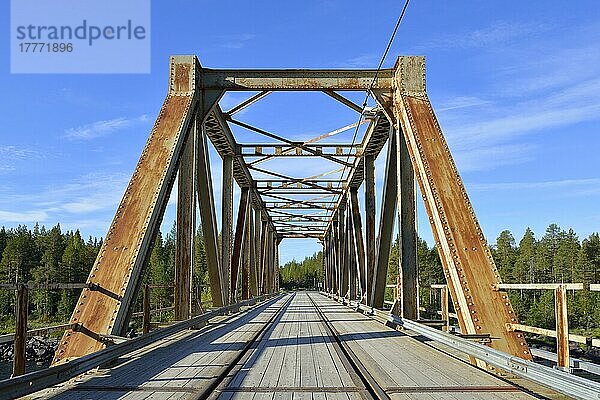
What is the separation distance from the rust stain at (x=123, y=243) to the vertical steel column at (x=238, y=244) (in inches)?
410

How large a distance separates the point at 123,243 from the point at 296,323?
721 cm

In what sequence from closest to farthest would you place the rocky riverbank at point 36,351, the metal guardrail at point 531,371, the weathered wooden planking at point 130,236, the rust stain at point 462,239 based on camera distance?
1. the metal guardrail at point 531,371
2. the weathered wooden planking at point 130,236
3. the rust stain at point 462,239
4. the rocky riverbank at point 36,351

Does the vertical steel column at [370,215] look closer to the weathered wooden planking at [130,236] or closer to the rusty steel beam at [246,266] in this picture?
the rusty steel beam at [246,266]

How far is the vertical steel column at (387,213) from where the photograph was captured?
14109 millimetres

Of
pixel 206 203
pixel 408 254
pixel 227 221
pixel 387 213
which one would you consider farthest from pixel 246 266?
pixel 408 254

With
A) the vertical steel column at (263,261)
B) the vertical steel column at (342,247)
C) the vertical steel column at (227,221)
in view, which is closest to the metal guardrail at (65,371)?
the vertical steel column at (227,221)

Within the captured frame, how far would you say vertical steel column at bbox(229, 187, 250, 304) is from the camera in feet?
74.4

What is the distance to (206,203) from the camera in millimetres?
14953

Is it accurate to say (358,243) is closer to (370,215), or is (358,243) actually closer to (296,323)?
(370,215)

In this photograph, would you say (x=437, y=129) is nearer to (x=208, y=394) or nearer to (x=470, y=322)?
(x=470, y=322)

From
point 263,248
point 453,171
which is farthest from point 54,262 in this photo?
point 453,171

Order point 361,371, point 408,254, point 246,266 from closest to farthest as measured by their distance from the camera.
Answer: point 361,371
point 408,254
point 246,266

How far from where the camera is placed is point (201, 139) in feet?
46.2

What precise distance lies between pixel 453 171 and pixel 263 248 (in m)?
31.1
